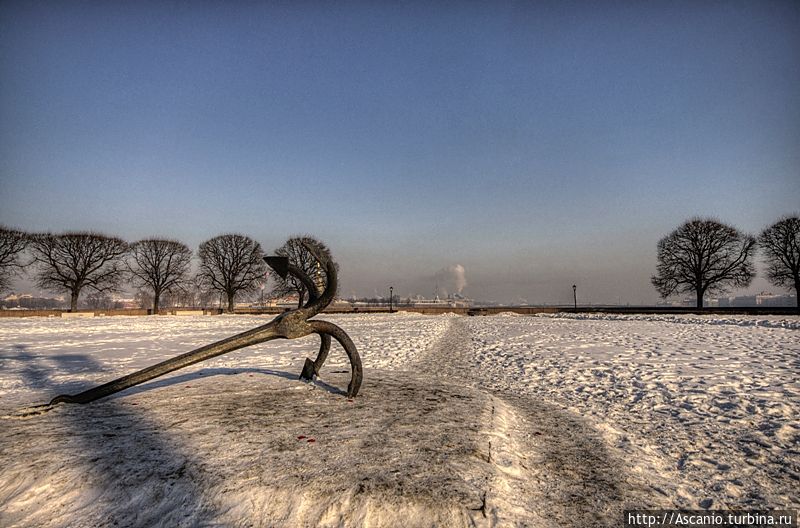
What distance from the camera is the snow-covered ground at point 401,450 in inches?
105

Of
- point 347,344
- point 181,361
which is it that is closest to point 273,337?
point 347,344

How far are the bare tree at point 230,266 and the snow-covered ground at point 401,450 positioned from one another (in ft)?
130

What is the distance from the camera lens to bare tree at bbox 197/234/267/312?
149ft

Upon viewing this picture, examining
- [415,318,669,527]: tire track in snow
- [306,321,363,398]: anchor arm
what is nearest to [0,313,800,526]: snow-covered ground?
[415,318,669,527]: tire track in snow

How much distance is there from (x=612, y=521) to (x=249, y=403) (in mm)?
4194

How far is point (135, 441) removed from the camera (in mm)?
3676

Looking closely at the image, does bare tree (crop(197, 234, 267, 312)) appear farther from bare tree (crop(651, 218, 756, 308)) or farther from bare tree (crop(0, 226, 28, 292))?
bare tree (crop(651, 218, 756, 308))

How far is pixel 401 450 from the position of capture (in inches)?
139

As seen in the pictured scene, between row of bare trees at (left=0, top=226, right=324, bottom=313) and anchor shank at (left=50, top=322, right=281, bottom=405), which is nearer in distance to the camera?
anchor shank at (left=50, top=322, right=281, bottom=405)

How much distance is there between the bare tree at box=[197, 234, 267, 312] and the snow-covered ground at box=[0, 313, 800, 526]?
39.7 meters

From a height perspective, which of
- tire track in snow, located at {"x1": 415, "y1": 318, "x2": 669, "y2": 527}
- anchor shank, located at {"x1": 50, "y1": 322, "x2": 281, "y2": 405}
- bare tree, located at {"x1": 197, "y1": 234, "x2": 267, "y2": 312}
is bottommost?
tire track in snow, located at {"x1": 415, "y1": 318, "x2": 669, "y2": 527}

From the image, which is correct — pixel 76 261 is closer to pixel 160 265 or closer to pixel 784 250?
pixel 160 265

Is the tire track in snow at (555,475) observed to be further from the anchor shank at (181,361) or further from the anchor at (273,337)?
the anchor shank at (181,361)

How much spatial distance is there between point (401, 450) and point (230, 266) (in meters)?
46.6
